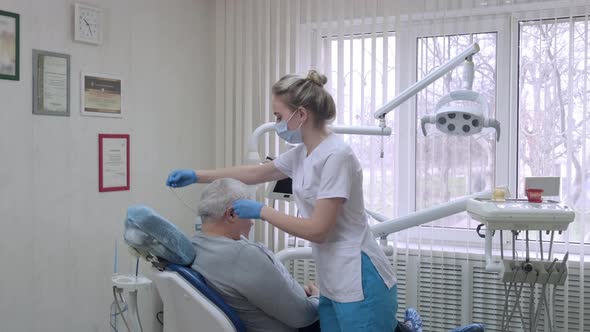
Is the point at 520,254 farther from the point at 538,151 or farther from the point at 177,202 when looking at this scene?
the point at 177,202

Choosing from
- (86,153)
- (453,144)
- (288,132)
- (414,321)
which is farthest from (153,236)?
(453,144)

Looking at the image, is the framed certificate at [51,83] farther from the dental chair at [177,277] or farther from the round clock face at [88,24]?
the dental chair at [177,277]

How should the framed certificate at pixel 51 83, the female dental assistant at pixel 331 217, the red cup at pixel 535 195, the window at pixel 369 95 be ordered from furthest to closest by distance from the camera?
the window at pixel 369 95 < the framed certificate at pixel 51 83 < the red cup at pixel 535 195 < the female dental assistant at pixel 331 217

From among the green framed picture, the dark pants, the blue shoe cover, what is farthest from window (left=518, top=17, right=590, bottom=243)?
the green framed picture

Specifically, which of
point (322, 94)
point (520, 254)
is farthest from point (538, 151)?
point (322, 94)

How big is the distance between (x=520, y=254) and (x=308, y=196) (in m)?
Result: 1.45

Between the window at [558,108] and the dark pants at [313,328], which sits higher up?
the window at [558,108]

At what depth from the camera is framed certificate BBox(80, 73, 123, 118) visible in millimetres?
2705

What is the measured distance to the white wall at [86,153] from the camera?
2.45 m

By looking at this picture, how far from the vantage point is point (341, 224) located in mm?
1749

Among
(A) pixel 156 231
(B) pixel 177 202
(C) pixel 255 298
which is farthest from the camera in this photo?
(B) pixel 177 202

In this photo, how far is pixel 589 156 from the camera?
2648 mm

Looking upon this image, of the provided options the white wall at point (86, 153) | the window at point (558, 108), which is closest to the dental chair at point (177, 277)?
the white wall at point (86, 153)

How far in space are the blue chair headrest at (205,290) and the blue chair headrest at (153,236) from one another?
0.04 m
